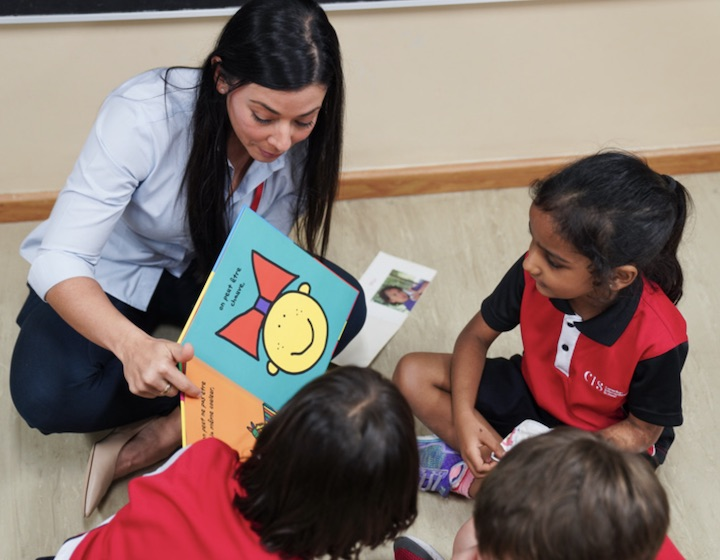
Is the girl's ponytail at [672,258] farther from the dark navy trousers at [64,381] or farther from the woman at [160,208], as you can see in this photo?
the dark navy trousers at [64,381]

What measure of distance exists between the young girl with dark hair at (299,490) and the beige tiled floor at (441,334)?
0.55m

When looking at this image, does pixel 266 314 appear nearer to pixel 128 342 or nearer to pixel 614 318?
pixel 128 342

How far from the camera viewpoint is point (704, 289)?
83.0 inches

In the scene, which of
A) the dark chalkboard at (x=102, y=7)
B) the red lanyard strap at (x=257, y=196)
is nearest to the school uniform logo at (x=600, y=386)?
the red lanyard strap at (x=257, y=196)

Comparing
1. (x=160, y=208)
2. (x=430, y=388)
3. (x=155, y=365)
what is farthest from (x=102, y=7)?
(x=430, y=388)

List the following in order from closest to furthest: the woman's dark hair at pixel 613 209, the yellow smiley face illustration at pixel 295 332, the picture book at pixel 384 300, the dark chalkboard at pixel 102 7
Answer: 1. the woman's dark hair at pixel 613 209
2. the yellow smiley face illustration at pixel 295 332
3. the dark chalkboard at pixel 102 7
4. the picture book at pixel 384 300

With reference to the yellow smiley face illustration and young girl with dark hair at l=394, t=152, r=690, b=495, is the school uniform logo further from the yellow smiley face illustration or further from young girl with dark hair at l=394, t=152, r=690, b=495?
the yellow smiley face illustration

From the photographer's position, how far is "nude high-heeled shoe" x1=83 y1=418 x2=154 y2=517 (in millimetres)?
1633

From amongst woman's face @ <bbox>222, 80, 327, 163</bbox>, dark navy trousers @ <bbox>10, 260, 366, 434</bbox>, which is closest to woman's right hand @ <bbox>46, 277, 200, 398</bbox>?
dark navy trousers @ <bbox>10, 260, 366, 434</bbox>

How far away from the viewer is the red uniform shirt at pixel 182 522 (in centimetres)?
108

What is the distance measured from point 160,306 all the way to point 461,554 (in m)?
0.82

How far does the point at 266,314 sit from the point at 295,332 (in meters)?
0.07

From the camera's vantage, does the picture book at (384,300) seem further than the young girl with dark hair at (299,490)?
Yes

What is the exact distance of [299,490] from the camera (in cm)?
105
